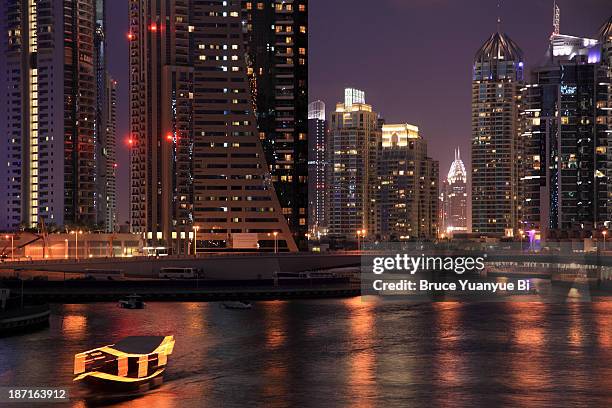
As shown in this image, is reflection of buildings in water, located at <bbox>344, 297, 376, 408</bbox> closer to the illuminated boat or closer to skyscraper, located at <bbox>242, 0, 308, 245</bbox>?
the illuminated boat

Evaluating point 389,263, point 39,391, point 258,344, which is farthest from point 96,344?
point 389,263

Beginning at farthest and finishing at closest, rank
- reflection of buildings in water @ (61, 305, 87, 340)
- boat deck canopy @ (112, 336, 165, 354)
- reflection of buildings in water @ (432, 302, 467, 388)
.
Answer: reflection of buildings in water @ (61, 305, 87, 340)
reflection of buildings in water @ (432, 302, 467, 388)
boat deck canopy @ (112, 336, 165, 354)

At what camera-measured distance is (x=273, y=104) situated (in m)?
181

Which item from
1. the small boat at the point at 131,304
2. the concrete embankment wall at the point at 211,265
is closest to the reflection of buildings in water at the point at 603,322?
the concrete embankment wall at the point at 211,265

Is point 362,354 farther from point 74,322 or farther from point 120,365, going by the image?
point 74,322

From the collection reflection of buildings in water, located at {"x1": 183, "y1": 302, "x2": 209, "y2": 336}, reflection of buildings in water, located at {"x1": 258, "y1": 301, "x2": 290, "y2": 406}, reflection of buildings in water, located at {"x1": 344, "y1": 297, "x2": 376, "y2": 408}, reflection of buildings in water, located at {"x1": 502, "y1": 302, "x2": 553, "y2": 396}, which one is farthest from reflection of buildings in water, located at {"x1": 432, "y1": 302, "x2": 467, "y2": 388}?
reflection of buildings in water, located at {"x1": 183, "y1": 302, "x2": 209, "y2": 336}

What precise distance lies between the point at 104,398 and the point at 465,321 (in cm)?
4673

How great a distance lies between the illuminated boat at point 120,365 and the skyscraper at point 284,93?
127390 millimetres

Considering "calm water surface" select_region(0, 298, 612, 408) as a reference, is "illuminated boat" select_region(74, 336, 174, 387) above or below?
above

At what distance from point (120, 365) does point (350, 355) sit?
61.5ft

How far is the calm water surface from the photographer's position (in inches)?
1860

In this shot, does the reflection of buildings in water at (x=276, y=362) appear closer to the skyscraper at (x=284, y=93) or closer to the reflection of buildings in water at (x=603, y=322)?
the reflection of buildings in water at (x=603, y=322)

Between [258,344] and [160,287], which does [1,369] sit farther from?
[160,287]

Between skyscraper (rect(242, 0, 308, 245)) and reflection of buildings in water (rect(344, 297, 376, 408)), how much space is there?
8158cm
